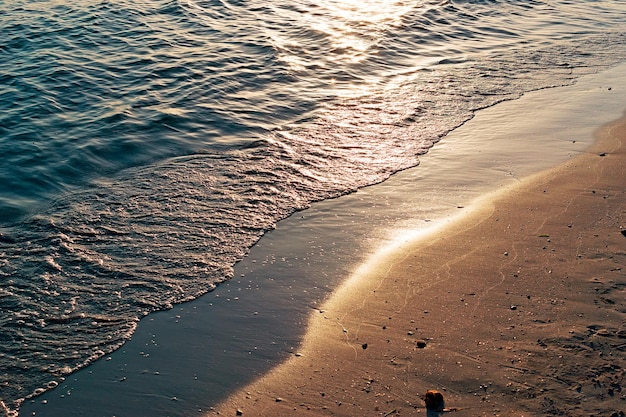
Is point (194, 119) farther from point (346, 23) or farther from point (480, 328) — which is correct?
point (346, 23)

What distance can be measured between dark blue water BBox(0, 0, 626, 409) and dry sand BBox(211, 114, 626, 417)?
127cm

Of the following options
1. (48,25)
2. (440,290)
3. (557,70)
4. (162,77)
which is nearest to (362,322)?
(440,290)

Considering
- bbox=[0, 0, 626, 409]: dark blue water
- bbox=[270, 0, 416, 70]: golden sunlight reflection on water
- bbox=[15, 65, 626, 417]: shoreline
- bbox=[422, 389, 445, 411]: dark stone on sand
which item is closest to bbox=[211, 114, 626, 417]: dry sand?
bbox=[422, 389, 445, 411]: dark stone on sand

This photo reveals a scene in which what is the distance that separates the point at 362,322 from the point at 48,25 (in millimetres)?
10976

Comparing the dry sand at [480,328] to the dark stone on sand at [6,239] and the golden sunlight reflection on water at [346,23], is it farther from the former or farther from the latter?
the golden sunlight reflection on water at [346,23]

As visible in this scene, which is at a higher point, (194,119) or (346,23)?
(346,23)

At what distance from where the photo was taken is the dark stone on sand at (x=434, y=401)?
3746 mm

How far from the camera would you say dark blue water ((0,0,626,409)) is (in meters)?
5.31

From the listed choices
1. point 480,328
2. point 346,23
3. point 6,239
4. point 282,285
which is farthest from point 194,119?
point 346,23

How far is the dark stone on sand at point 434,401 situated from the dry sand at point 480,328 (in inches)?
1.7

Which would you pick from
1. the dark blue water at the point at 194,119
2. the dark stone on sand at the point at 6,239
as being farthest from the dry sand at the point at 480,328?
the dark stone on sand at the point at 6,239

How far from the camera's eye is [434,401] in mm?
3744

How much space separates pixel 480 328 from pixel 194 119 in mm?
5650

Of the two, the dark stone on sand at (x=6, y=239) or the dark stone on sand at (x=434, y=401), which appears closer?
the dark stone on sand at (x=434, y=401)
